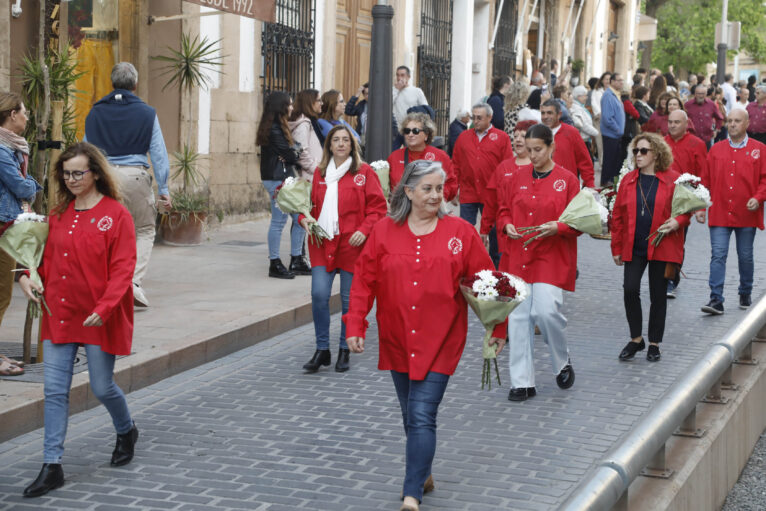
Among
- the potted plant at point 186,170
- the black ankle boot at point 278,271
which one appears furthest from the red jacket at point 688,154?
the potted plant at point 186,170

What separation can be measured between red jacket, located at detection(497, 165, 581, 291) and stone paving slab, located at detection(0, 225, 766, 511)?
2.53ft

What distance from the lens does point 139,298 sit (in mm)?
9375

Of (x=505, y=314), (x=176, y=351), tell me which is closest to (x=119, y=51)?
(x=176, y=351)

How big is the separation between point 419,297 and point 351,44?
14.5 meters

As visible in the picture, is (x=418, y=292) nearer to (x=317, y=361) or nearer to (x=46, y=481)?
(x=46, y=481)

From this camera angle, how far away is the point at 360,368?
832 cm

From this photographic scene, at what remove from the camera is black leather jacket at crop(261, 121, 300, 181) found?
38.3 ft

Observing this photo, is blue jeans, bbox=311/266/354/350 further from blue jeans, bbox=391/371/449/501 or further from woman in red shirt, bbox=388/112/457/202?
blue jeans, bbox=391/371/449/501

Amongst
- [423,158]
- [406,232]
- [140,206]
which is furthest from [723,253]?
[406,232]

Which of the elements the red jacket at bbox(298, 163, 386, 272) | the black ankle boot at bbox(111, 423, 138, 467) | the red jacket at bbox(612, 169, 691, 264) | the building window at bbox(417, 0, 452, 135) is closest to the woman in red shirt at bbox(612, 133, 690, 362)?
the red jacket at bbox(612, 169, 691, 264)

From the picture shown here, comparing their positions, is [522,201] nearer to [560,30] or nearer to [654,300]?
[654,300]

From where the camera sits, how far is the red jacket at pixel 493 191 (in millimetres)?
8359

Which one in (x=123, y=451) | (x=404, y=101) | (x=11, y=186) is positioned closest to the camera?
(x=123, y=451)

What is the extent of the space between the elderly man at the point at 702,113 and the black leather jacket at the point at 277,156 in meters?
9.73
